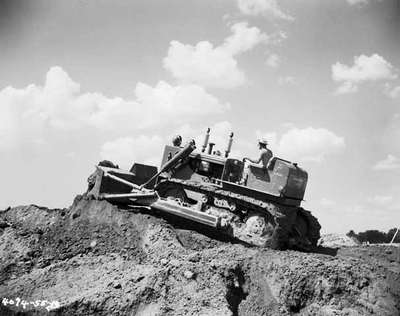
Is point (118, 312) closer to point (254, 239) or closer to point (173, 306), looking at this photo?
point (173, 306)

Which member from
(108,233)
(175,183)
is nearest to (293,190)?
(175,183)

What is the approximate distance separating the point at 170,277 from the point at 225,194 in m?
3.96

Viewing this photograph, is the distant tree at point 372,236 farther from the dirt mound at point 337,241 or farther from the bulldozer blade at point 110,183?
the bulldozer blade at point 110,183

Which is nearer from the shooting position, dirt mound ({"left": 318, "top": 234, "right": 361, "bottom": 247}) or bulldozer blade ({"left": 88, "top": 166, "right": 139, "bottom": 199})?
bulldozer blade ({"left": 88, "top": 166, "right": 139, "bottom": 199})

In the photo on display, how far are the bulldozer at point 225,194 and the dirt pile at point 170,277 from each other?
0.94 m

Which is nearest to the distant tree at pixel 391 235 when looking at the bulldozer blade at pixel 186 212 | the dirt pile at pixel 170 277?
the dirt pile at pixel 170 277

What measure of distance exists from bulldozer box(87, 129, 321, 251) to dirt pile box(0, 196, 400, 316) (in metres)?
0.94

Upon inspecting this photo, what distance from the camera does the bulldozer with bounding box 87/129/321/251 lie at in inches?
409

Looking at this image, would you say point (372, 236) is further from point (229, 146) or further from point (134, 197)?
point (134, 197)

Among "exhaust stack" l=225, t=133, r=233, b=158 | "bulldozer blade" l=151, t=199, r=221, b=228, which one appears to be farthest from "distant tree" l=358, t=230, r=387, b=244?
"bulldozer blade" l=151, t=199, r=221, b=228

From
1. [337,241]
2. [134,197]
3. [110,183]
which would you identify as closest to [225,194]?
[134,197]

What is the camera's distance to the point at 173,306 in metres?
7.09

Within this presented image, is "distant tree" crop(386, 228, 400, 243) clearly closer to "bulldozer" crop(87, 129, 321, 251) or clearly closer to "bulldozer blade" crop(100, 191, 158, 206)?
"bulldozer" crop(87, 129, 321, 251)

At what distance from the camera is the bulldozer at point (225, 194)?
10.4 metres
